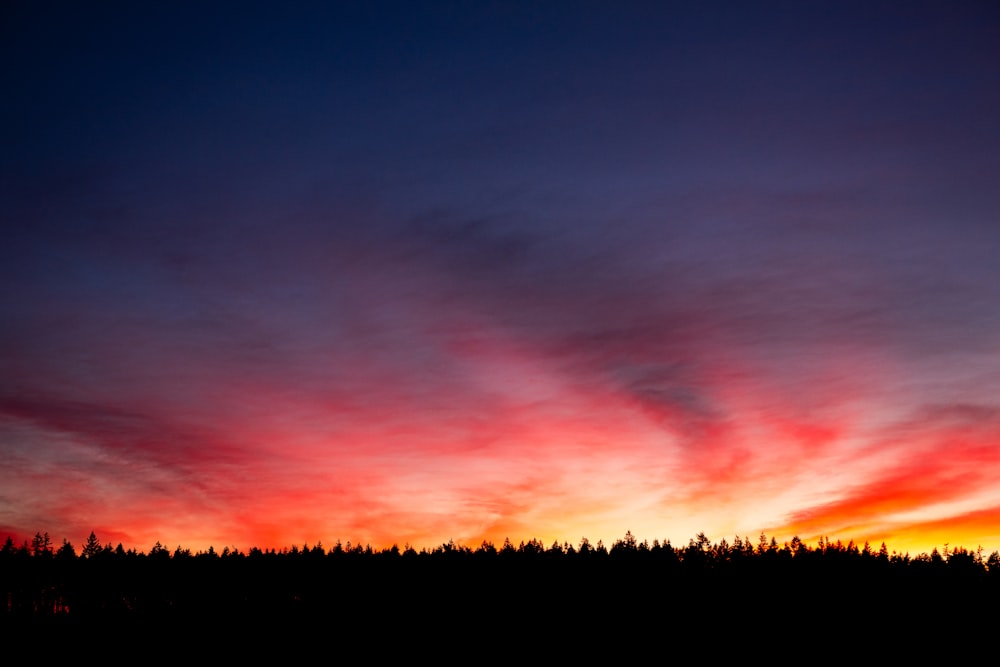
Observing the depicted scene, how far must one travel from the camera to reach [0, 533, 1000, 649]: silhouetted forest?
43.0 metres

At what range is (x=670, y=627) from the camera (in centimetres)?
4394

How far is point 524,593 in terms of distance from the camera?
47062 mm

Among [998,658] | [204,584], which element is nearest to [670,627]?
[998,658]

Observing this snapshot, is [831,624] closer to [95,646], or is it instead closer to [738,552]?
[738,552]

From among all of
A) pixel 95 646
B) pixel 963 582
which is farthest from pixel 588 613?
pixel 95 646

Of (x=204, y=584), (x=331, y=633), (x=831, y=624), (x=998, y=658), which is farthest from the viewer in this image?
(x=204, y=584)

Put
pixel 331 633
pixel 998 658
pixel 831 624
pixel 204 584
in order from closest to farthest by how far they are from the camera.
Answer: pixel 998 658 → pixel 831 624 → pixel 331 633 → pixel 204 584

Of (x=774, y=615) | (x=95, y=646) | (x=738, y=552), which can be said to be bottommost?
(x=95, y=646)

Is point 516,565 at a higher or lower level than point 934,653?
higher

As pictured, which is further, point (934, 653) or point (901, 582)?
point (901, 582)

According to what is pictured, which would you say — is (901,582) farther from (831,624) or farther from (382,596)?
(382,596)

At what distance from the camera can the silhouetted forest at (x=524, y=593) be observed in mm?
43031

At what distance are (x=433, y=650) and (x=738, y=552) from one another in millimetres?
19552

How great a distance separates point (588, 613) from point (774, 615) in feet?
34.1
